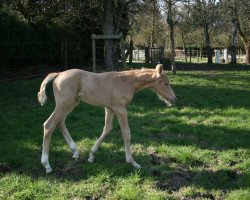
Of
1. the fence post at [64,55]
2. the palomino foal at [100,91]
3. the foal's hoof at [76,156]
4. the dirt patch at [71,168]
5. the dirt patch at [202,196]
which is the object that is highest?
the fence post at [64,55]

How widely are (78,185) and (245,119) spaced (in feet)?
19.5

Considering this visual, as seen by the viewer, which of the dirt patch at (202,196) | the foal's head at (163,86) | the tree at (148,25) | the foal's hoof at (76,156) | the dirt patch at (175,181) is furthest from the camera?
the tree at (148,25)

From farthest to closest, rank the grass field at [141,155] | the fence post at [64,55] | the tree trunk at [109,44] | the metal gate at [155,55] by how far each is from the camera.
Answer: the metal gate at [155,55] → the tree trunk at [109,44] → the fence post at [64,55] → the grass field at [141,155]

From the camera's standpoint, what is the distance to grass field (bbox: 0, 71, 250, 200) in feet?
18.0

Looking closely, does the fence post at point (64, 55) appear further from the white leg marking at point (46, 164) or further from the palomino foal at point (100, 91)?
the white leg marking at point (46, 164)

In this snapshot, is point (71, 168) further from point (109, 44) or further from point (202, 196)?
point (109, 44)

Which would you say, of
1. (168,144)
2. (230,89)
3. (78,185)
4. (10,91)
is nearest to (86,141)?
(168,144)

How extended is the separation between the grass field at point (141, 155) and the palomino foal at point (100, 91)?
421mm

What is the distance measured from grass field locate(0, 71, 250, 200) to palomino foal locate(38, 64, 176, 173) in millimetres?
421

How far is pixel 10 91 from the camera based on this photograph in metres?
14.0

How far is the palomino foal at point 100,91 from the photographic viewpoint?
6.17 meters

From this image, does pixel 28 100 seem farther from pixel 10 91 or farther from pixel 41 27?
pixel 41 27

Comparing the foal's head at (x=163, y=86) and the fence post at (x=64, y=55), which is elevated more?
the fence post at (x=64, y=55)

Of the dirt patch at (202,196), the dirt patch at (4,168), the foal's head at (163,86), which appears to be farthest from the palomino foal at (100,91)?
the dirt patch at (202,196)
